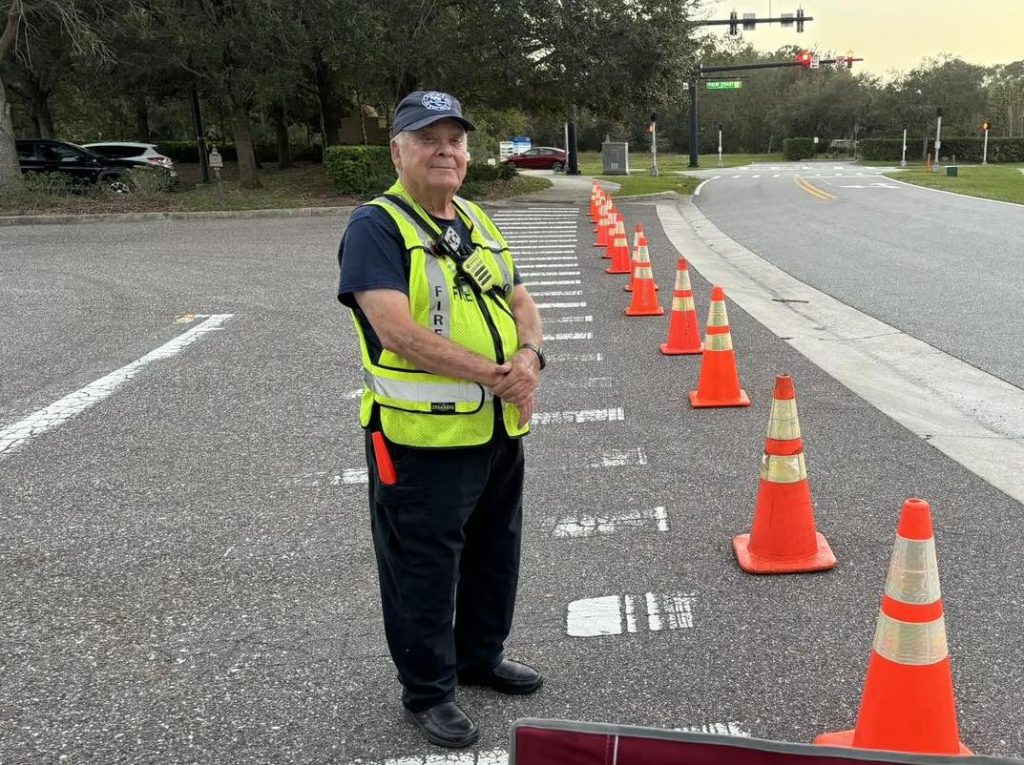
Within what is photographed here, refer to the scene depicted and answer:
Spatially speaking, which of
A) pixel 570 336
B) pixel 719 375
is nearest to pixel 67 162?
pixel 570 336

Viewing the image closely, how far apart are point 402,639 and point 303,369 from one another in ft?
16.1

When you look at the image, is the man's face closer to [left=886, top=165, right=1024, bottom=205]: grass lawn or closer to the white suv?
[left=886, top=165, right=1024, bottom=205]: grass lawn

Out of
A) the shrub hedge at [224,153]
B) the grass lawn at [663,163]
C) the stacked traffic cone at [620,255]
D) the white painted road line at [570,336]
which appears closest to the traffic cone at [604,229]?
the stacked traffic cone at [620,255]

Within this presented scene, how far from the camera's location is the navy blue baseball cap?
252cm

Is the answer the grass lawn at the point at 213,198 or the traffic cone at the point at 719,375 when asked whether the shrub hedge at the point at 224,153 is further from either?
the traffic cone at the point at 719,375

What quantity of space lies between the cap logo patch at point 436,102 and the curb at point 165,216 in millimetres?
18298

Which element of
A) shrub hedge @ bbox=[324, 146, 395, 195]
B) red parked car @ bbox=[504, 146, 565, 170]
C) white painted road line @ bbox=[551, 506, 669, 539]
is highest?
red parked car @ bbox=[504, 146, 565, 170]

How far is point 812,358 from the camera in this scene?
7250 mm

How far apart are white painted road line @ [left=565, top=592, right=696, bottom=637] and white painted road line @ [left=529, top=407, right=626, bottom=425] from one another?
2.34m

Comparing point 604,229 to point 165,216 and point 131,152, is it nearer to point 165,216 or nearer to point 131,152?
point 165,216

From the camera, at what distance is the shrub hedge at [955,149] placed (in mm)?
56875

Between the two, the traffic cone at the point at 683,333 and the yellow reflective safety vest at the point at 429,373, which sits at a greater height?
the yellow reflective safety vest at the point at 429,373

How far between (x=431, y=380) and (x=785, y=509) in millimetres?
1857

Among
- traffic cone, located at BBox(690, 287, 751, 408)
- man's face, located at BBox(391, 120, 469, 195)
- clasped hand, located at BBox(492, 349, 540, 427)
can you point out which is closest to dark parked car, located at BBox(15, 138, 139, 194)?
traffic cone, located at BBox(690, 287, 751, 408)
